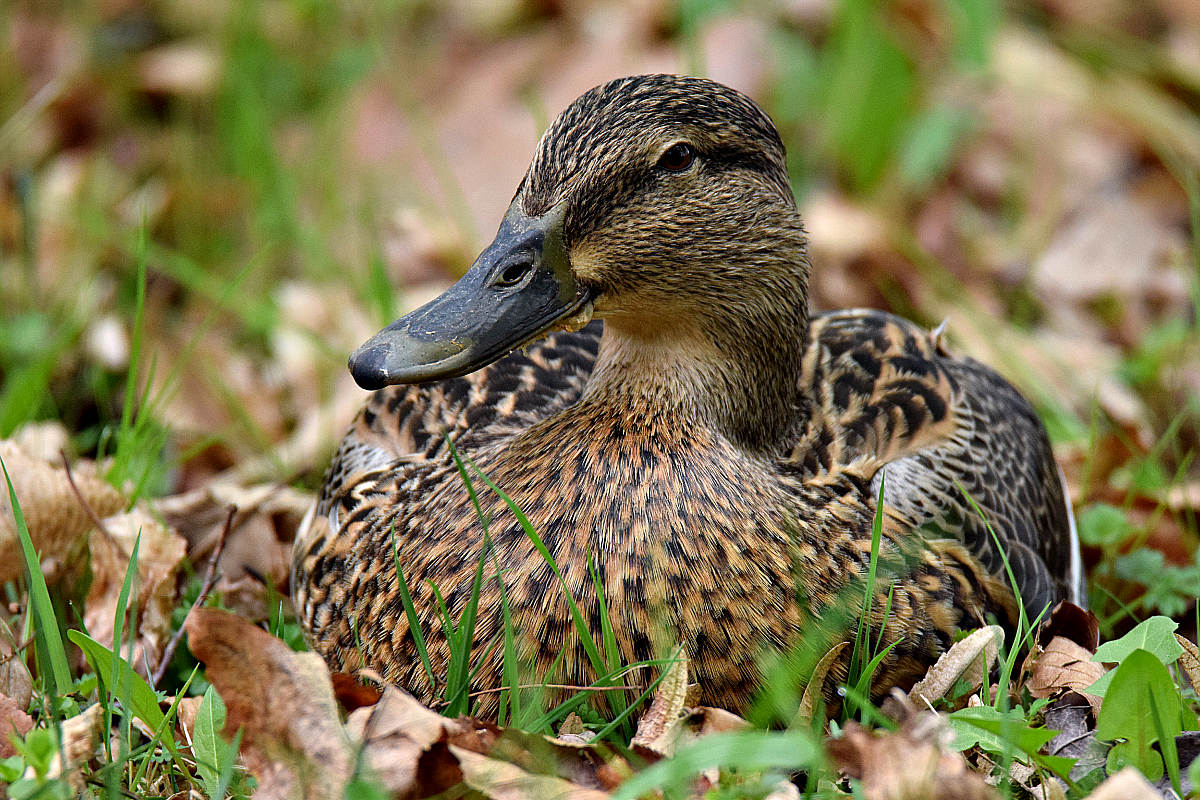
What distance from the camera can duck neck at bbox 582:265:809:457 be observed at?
3.03 metres

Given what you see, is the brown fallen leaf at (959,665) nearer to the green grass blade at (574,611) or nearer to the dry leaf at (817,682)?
the dry leaf at (817,682)

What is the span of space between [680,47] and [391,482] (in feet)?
12.7

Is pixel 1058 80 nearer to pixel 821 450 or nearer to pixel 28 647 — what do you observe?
pixel 821 450

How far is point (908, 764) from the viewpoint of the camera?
2.24 m

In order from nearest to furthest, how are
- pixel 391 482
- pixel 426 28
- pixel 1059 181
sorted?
pixel 391 482, pixel 1059 181, pixel 426 28

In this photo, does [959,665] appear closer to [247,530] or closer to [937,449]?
[937,449]

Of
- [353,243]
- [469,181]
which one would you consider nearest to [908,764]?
[353,243]

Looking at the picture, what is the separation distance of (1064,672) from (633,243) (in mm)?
1219

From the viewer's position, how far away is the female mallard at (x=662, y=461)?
276 cm

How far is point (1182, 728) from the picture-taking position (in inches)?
103

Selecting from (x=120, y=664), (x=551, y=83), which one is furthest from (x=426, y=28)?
(x=120, y=664)

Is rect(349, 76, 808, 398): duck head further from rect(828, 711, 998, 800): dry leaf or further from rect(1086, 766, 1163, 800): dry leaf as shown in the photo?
rect(1086, 766, 1163, 800): dry leaf

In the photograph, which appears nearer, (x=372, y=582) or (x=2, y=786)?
(x=2, y=786)

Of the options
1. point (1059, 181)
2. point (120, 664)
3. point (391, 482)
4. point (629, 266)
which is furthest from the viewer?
point (1059, 181)
